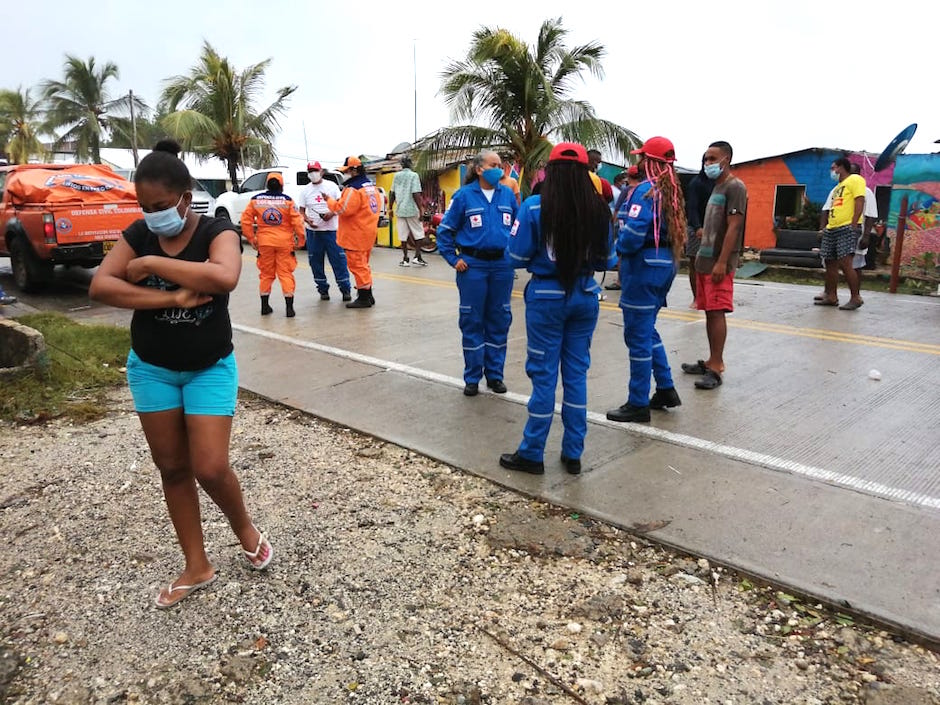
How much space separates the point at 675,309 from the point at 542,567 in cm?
649

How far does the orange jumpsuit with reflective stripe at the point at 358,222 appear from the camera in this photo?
9.10 meters

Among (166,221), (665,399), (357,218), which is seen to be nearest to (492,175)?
(665,399)

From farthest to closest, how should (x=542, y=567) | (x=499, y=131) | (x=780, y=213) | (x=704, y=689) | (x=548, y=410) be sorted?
1. (x=780, y=213)
2. (x=499, y=131)
3. (x=548, y=410)
4. (x=542, y=567)
5. (x=704, y=689)

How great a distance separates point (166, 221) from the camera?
2.70m

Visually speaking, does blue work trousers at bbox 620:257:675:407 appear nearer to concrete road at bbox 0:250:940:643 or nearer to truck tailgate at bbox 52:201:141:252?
concrete road at bbox 0:250:940:643

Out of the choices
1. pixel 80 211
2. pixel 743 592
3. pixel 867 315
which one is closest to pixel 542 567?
pixel 743 592

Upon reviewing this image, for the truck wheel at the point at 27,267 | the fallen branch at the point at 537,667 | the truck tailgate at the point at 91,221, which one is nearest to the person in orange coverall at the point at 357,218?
the truck tailgate at the point at 91,221

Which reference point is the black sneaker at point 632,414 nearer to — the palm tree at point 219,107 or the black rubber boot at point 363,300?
the black rubber boot at point 363,300

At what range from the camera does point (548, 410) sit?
405cm

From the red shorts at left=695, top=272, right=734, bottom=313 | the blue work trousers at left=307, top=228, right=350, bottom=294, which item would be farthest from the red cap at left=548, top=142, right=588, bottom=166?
the blue work trousers at left=307, top=228, right=350, bottom=294

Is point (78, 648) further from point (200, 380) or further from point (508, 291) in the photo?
point (508, 291)

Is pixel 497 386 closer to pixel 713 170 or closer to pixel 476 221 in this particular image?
pixel 476 221

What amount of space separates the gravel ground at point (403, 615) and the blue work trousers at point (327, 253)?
589 cm

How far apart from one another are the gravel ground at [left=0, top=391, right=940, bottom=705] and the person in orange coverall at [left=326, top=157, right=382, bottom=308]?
551 centimetres
